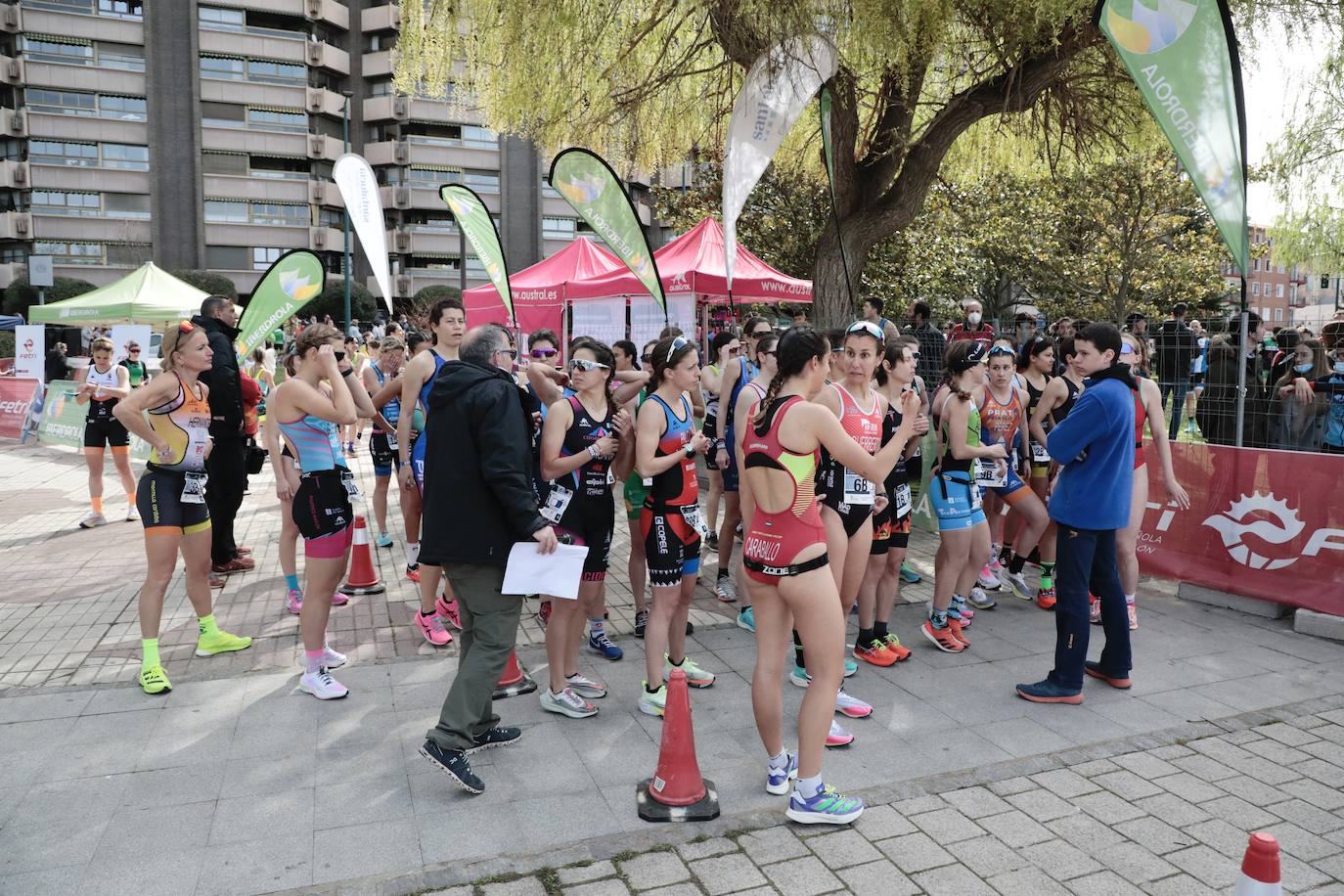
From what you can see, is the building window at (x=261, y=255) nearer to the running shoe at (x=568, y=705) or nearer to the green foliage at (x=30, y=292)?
the green foliage at (x=30, y=292)

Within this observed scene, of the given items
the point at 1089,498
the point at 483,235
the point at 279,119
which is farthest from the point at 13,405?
the point at 279,119

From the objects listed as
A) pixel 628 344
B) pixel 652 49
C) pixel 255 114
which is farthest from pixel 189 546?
pixel 255 114

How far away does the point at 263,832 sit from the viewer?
3.43 meters

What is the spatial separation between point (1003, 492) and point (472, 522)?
410 centimetres

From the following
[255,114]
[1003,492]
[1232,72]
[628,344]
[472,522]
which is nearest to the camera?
[472,522]

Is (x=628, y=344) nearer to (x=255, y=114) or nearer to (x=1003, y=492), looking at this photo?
(x=1003, y=492)

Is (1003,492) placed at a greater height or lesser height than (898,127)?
lesser

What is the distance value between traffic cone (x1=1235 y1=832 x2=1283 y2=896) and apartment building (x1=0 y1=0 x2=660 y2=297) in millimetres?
42502

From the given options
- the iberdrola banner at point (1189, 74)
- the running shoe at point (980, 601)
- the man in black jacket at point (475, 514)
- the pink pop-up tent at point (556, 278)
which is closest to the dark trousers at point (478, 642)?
the man in black jacket at point (475, 514)

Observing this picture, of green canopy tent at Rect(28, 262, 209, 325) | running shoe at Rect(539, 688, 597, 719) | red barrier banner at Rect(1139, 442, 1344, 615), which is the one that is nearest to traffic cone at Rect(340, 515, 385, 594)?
running shoe at Rect(539, 688, 597, 719)

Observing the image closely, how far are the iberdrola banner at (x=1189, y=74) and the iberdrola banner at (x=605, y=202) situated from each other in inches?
136

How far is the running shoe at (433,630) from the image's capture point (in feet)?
18.0

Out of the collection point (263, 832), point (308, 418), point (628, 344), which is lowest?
point (263, 832)

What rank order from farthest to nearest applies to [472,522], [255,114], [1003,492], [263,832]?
[255,114]
[1003,492]
[472,522]
[263,832]
